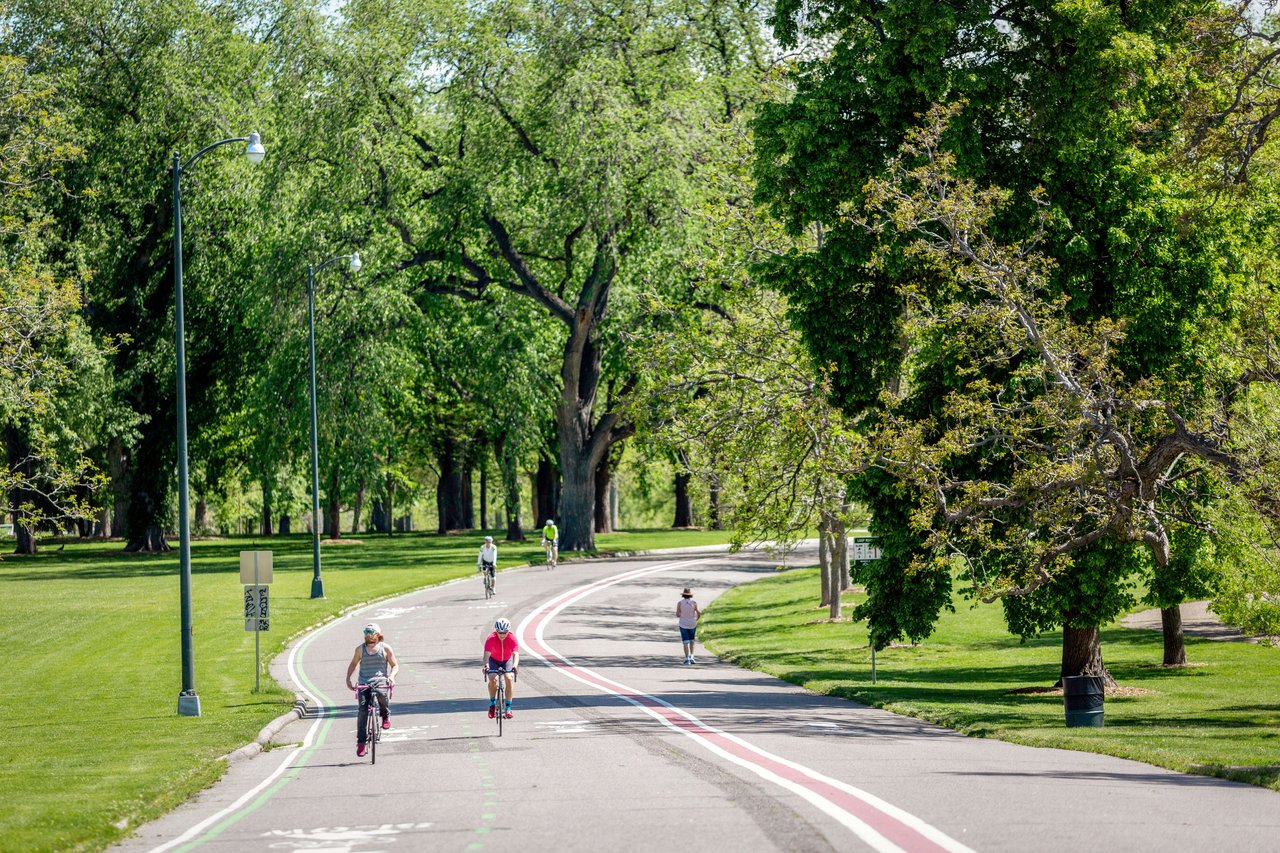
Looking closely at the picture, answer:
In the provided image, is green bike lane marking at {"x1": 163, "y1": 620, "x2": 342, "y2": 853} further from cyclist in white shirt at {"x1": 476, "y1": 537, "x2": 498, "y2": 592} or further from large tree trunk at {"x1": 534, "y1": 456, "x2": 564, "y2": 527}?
large tree trunk at {"x1": 534, "y1": 456, "x2": 564, "y2": 527}

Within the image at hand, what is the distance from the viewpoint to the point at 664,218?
48750 millimetres

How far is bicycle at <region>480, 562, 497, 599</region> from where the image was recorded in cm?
4217

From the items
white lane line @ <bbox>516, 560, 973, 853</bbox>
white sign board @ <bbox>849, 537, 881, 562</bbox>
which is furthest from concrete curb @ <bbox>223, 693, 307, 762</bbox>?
white sign board @ <bbox>849, 537, 881, 562</bbox>

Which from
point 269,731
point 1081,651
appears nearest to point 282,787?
point 269,731

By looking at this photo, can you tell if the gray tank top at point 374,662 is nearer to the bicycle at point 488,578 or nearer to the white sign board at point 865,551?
the white sign board at point 865,551

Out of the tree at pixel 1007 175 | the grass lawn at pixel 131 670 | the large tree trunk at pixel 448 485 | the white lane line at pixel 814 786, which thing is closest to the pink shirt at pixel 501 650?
the white lane line at pixel 814 786

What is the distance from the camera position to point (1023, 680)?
30828mm

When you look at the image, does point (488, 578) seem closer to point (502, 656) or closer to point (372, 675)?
point (502, 656)

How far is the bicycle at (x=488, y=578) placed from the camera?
42172 millimetres

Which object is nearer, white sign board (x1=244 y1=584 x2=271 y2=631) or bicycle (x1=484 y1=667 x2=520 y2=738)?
bicycle (x1=484 y1=667 x2=520 y2=738)

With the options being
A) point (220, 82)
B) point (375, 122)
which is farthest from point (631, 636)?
point (220, 82)

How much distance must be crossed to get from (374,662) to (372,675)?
0.96 feet

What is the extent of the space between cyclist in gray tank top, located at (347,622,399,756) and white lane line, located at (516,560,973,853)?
4054 millimetres

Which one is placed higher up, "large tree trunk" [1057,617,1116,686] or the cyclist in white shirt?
the cyclist in white shirt
